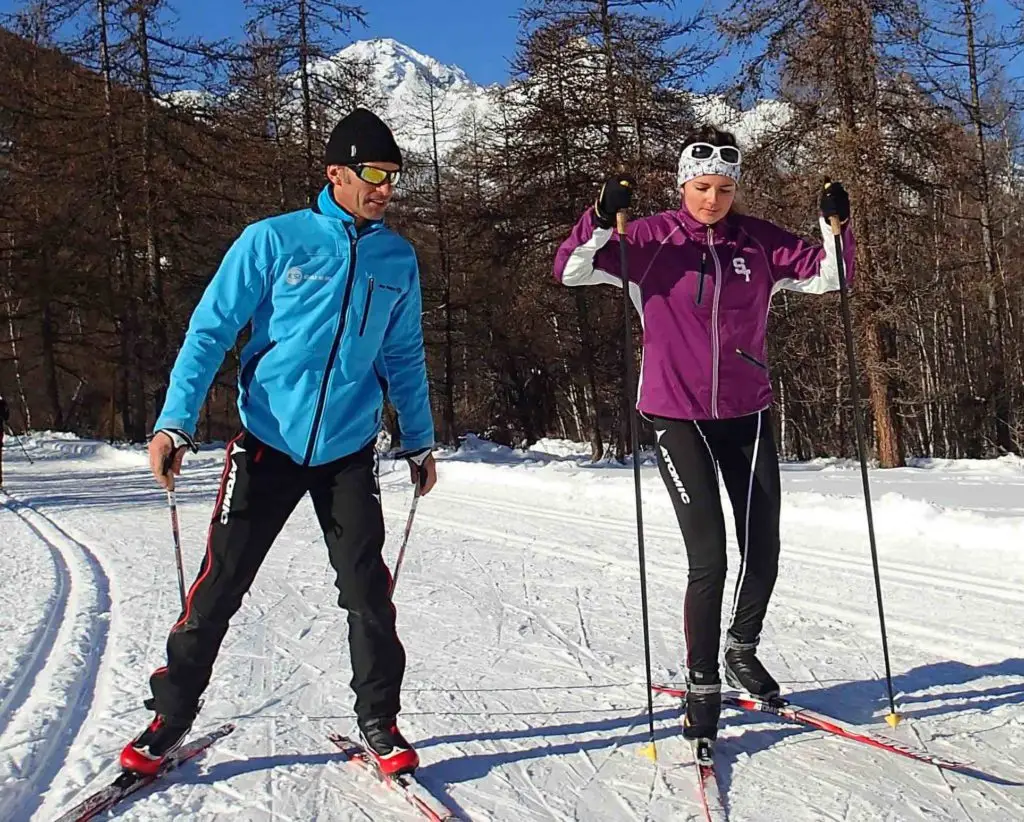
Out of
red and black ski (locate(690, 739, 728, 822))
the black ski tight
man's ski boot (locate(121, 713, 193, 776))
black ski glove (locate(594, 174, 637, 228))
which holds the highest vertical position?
black ski glove (locate(594, 174, 637, 228))

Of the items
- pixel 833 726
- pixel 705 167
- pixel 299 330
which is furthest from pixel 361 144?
pixel 833 726

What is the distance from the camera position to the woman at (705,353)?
318 centimetres

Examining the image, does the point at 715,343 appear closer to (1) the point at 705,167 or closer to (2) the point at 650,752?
(1) the point at 705,167

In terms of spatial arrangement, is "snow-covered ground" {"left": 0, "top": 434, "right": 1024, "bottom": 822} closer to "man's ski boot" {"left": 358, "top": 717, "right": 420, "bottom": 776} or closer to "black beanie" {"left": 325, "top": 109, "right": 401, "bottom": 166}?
"man's ski boot" {"left": 358, "top": 717, "right": 420, "bottom": 776}

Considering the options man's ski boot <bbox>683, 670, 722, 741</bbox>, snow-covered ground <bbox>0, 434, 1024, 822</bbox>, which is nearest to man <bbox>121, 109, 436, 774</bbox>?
snow-covered ground <bbox>0, 434, 1024, 822</bbox>

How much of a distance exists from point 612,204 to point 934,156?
41.5 feet

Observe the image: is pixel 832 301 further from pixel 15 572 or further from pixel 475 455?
pixel 15 572

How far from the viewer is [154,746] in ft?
9.25

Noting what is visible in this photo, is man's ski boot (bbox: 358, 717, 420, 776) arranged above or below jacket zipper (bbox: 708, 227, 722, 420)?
below

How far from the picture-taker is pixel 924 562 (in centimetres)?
645

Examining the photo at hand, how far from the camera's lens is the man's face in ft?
9.45

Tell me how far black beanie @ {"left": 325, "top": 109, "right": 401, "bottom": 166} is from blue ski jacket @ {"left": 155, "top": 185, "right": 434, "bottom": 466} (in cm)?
15

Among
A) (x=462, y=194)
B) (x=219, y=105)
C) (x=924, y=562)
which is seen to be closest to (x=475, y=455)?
(x=462, y=194)

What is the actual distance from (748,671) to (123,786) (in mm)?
2376
